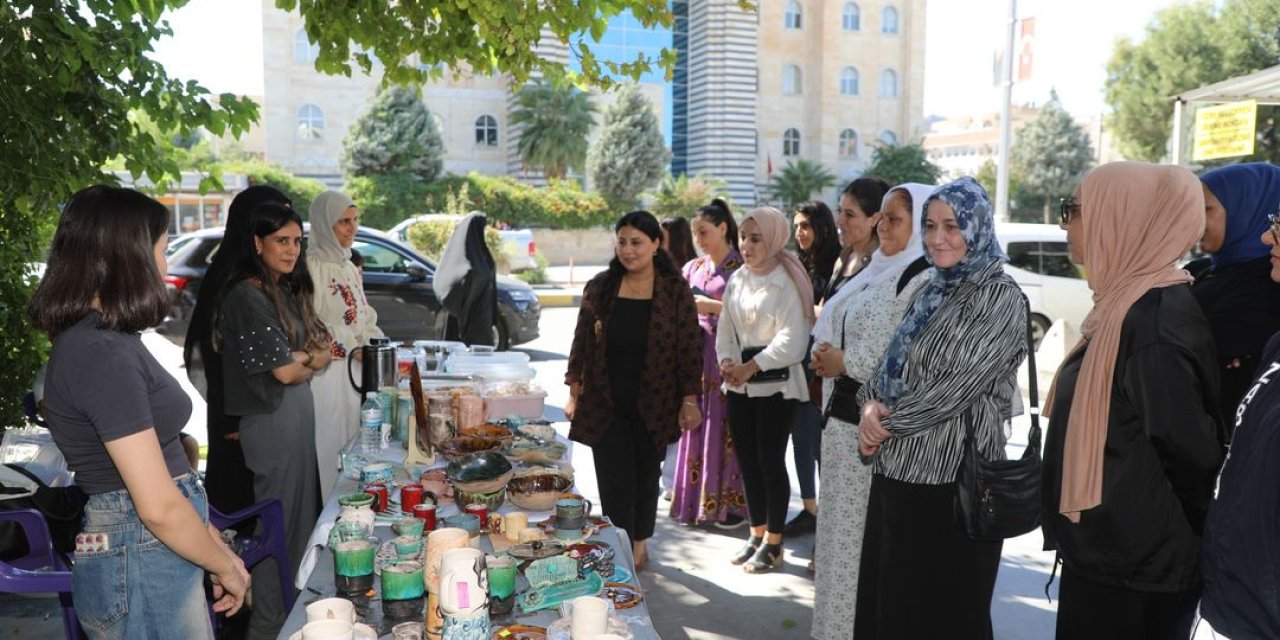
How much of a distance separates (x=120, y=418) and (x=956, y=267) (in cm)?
231

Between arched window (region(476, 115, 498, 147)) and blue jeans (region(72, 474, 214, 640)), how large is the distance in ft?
132

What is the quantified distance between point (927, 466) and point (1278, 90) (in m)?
6.43

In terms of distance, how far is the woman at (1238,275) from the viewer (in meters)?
2.54

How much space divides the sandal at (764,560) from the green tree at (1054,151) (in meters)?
45.3

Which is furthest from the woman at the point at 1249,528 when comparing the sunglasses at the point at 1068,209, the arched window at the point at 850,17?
the arched window at the point at 850,17

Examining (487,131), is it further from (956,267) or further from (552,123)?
(956,267)

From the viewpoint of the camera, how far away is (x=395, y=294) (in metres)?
10.1

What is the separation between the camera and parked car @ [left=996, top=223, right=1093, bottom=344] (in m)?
10.6

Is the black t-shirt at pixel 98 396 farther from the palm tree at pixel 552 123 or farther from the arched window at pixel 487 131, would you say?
the arched window at pixel 487 131

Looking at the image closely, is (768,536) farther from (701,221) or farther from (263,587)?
(263,587)

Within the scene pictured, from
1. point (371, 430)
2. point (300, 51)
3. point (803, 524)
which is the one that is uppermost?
point (300, 51)

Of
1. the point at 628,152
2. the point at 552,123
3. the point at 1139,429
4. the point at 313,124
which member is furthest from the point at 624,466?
the point at 313,124

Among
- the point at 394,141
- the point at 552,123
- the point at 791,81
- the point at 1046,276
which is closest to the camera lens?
the point at 1046,276

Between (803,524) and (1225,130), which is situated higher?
(1225,130)
